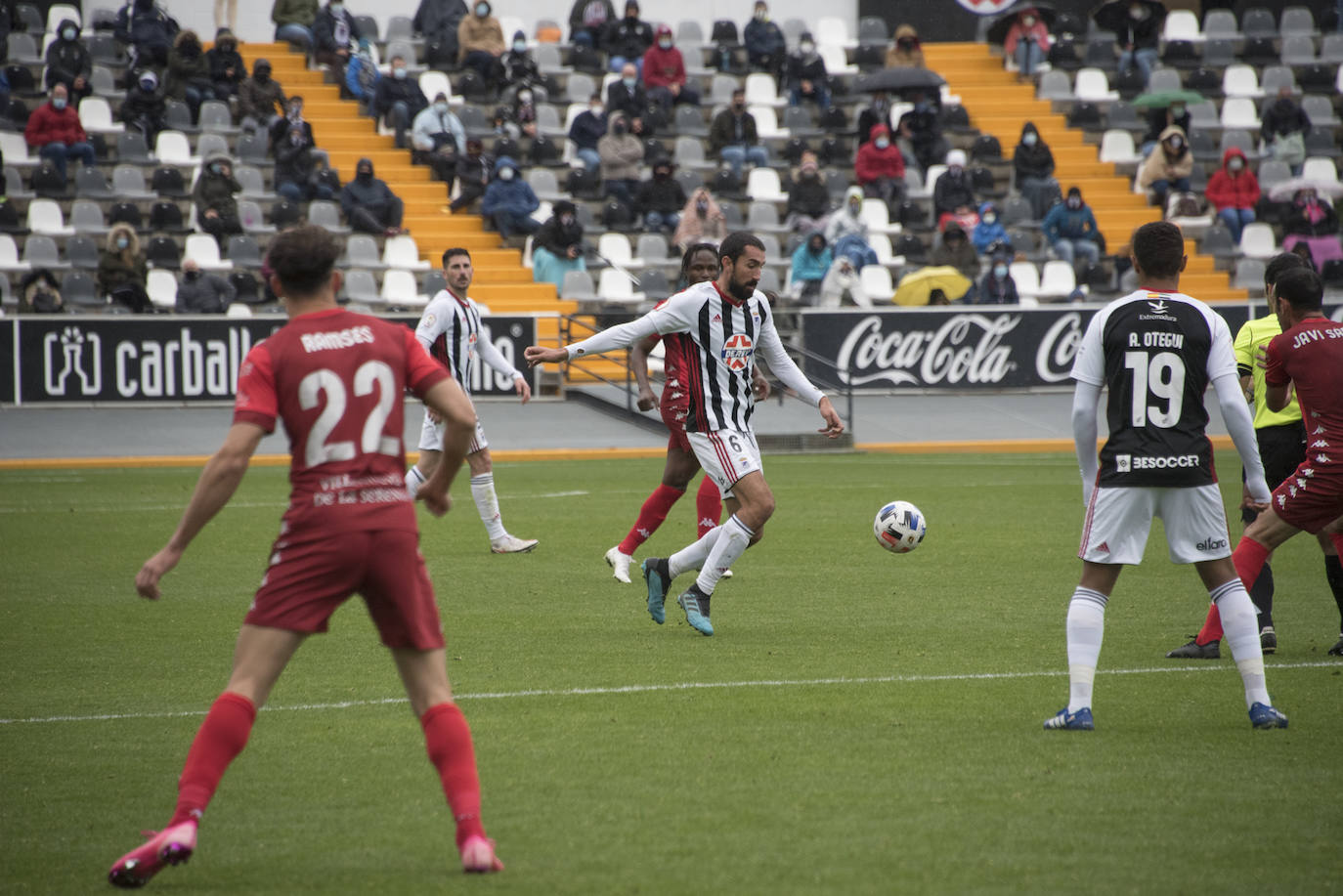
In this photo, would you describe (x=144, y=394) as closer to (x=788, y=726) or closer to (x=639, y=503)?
(x=639, y=503)

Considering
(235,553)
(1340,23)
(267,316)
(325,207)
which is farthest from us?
(1340,23)

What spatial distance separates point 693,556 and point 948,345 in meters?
16.2

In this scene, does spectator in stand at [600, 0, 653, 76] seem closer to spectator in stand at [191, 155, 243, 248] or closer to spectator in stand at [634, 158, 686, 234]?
spectator in stand at [634, 158, 686, 234]

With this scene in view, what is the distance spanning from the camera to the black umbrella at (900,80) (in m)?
30.2

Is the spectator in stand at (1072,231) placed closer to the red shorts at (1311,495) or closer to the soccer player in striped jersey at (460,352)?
the soccer player in striped jersey at (460,352)

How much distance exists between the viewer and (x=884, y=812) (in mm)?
5297

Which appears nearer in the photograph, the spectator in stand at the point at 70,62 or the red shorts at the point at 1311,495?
the red shorts at the point at 1311,495

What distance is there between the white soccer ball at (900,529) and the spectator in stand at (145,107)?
809 inches

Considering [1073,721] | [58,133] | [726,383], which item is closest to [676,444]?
[726,383]

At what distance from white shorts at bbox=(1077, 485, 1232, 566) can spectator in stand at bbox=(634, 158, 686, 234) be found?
2152 centimetres

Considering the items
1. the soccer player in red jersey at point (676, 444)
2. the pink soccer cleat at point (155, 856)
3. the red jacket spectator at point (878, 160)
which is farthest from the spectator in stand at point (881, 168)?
the pink soccer cleat at point (155, 856)

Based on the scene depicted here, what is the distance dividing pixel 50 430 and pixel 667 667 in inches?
618

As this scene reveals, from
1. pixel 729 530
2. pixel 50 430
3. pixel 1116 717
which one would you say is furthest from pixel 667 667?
pixel 50 430

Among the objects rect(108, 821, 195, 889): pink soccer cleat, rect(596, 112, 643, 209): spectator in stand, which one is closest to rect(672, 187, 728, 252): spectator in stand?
rect(596, 112, 643, 209): spectator in stand
